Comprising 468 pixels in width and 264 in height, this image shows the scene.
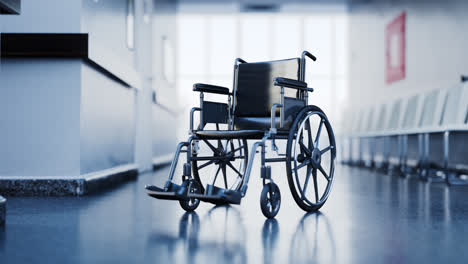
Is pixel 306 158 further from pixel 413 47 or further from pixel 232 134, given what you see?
pixel 413 47

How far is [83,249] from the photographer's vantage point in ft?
4.58

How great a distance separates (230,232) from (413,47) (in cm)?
525

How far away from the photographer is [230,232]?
168 cm

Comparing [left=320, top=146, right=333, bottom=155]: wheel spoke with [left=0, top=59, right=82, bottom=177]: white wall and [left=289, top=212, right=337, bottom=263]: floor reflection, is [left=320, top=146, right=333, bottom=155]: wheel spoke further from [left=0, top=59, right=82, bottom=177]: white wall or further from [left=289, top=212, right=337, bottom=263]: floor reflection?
[left=0, top=59, right=82, bottom=177]: white wall

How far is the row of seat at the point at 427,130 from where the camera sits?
12.9 ft

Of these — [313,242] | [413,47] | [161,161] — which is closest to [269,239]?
[313,242]

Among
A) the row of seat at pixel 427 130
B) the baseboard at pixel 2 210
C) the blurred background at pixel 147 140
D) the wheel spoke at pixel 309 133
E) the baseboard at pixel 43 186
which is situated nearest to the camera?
the blurred background at pixel 147 140

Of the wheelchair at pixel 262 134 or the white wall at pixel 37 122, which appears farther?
the white wall at pixel 37 122

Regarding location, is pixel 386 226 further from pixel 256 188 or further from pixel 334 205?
pixel 256 188

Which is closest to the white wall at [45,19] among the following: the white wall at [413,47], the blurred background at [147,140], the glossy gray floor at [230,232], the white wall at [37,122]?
the blurred background at [147,140]

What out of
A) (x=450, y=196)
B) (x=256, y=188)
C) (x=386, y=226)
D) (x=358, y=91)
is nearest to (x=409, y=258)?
(x=386, y=226)

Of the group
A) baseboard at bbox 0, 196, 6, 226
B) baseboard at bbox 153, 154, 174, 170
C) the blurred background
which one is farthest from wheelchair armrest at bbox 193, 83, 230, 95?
baseboard at bbox 153, 154, 174, 170

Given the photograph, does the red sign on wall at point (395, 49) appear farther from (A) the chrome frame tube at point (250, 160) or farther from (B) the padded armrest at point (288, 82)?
(A) the chrome frame tube at point (250, 160)

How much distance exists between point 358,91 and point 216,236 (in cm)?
764
